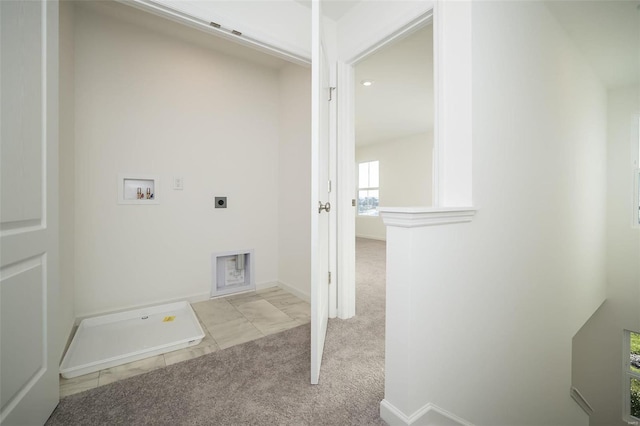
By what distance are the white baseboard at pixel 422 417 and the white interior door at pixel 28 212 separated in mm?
1355

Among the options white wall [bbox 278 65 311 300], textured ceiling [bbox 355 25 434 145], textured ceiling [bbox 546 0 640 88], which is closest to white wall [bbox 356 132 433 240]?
textured ceiling [bbox 355 25 434 145]

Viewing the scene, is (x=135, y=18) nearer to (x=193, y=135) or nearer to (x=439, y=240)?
(x=193, y=135)

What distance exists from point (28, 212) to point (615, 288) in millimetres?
6663

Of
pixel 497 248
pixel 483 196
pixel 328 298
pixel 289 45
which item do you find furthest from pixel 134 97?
pixel 497 248

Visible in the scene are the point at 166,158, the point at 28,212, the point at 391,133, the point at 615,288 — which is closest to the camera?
the point at 28,212

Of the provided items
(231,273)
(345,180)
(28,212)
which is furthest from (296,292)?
(28,212)

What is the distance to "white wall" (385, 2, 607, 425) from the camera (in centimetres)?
110

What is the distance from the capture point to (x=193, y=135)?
2.45 meters

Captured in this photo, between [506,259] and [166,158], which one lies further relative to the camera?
[166,158]

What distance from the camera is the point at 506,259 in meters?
1.60

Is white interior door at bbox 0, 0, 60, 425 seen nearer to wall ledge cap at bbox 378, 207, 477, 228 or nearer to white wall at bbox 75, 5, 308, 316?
white wall at bbox 75, 5, 308, 316

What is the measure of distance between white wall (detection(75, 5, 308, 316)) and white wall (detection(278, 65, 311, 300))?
0.13 m

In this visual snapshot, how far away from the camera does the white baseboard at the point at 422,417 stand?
1.04 m

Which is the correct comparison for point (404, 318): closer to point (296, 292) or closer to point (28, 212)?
point (28, 212)
